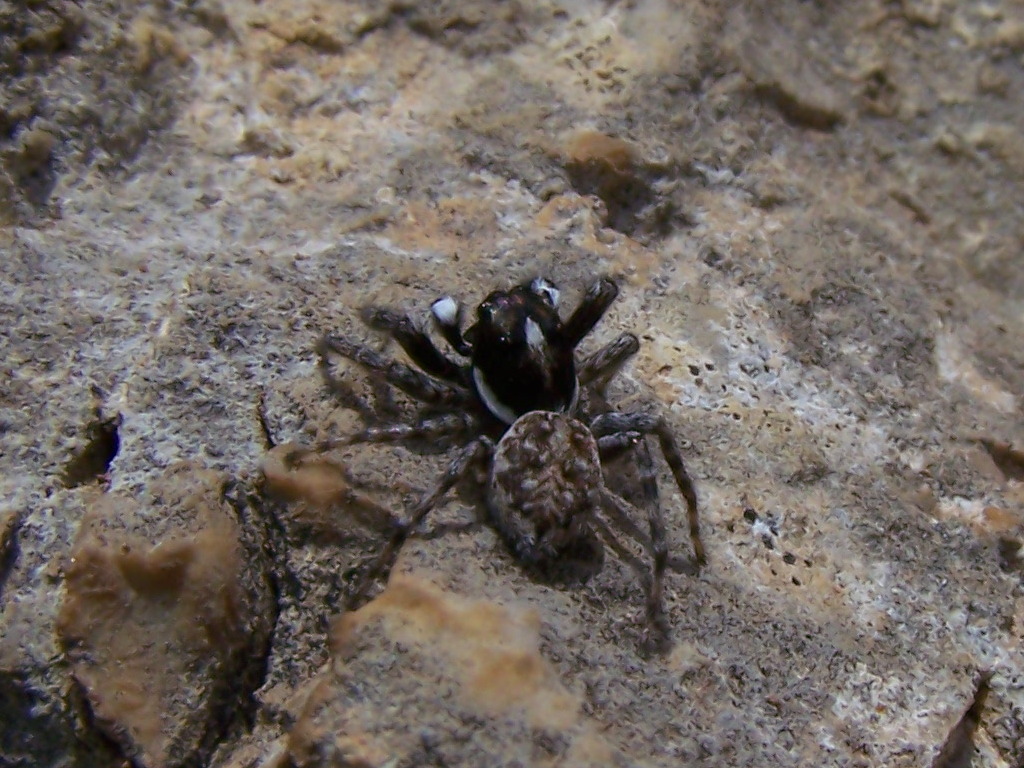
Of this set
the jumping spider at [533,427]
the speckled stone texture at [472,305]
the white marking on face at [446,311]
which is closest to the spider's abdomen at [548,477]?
the jumping spider at [533,427]

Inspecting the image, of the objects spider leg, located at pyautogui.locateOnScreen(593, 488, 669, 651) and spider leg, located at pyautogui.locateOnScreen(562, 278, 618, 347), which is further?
spider leg, located at pyautogui.locateOnScreen(562, 278, 618, 347)

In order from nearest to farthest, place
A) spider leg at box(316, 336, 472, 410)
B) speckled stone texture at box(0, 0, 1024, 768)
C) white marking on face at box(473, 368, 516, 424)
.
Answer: speckled stone texture at box(0, 0, 1024, 768)
spider leg at box(316, 336, 472, 410)
white marking on face at box(473, 368, 516, 424)

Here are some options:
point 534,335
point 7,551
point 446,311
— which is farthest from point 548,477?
point 7,551

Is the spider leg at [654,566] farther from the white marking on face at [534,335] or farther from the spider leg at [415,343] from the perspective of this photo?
the spider leg at [415,343]

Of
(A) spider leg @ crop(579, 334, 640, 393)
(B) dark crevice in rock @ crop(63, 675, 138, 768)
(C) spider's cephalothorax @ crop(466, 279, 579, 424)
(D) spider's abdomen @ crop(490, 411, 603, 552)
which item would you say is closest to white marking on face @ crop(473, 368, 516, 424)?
(C) spider's cephalothorax @ crop(466, 279, 579, 424)

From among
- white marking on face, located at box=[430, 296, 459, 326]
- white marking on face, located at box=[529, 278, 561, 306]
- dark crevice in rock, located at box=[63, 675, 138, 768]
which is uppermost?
white marking on face, located at box=[529, 278, 561, 306]

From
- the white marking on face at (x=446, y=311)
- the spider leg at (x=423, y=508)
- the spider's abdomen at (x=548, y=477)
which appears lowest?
the spider leg at (x=423, y=508)

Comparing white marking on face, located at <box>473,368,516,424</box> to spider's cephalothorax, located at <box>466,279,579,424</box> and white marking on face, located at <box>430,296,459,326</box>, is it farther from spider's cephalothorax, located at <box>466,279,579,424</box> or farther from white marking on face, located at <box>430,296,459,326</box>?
white marking on face, located at <box>430,296,459,326</box>
